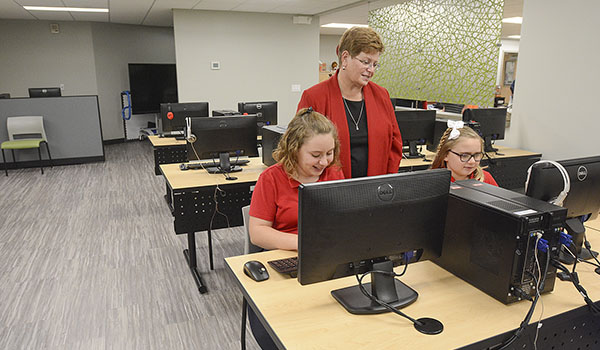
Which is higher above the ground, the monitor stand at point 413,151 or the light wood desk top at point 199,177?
the monitor stand at point 413,151

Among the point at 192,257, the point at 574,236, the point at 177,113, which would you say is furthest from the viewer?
the point at 177,113

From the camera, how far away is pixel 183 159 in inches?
175

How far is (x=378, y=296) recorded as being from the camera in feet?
4.07

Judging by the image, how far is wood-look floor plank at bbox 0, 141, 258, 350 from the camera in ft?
7.56

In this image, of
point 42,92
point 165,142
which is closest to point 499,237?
point 165,142

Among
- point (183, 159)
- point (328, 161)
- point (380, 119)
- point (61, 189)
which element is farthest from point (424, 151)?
point (61, 189)

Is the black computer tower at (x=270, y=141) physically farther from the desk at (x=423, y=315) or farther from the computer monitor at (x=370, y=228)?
the computer monitor at (x=370, y=228)

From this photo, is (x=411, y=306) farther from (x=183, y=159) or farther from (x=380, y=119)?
(x=183, y=159)

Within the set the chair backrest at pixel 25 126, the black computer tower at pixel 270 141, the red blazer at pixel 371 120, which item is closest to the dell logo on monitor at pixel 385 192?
the red blazer at pixel 371 120

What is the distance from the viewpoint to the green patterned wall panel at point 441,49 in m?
4.41

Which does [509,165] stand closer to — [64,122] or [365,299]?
[365,299]

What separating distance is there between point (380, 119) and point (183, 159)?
2.86 meters

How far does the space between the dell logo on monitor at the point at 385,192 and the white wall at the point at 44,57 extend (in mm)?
8743

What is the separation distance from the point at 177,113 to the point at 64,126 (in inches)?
136
